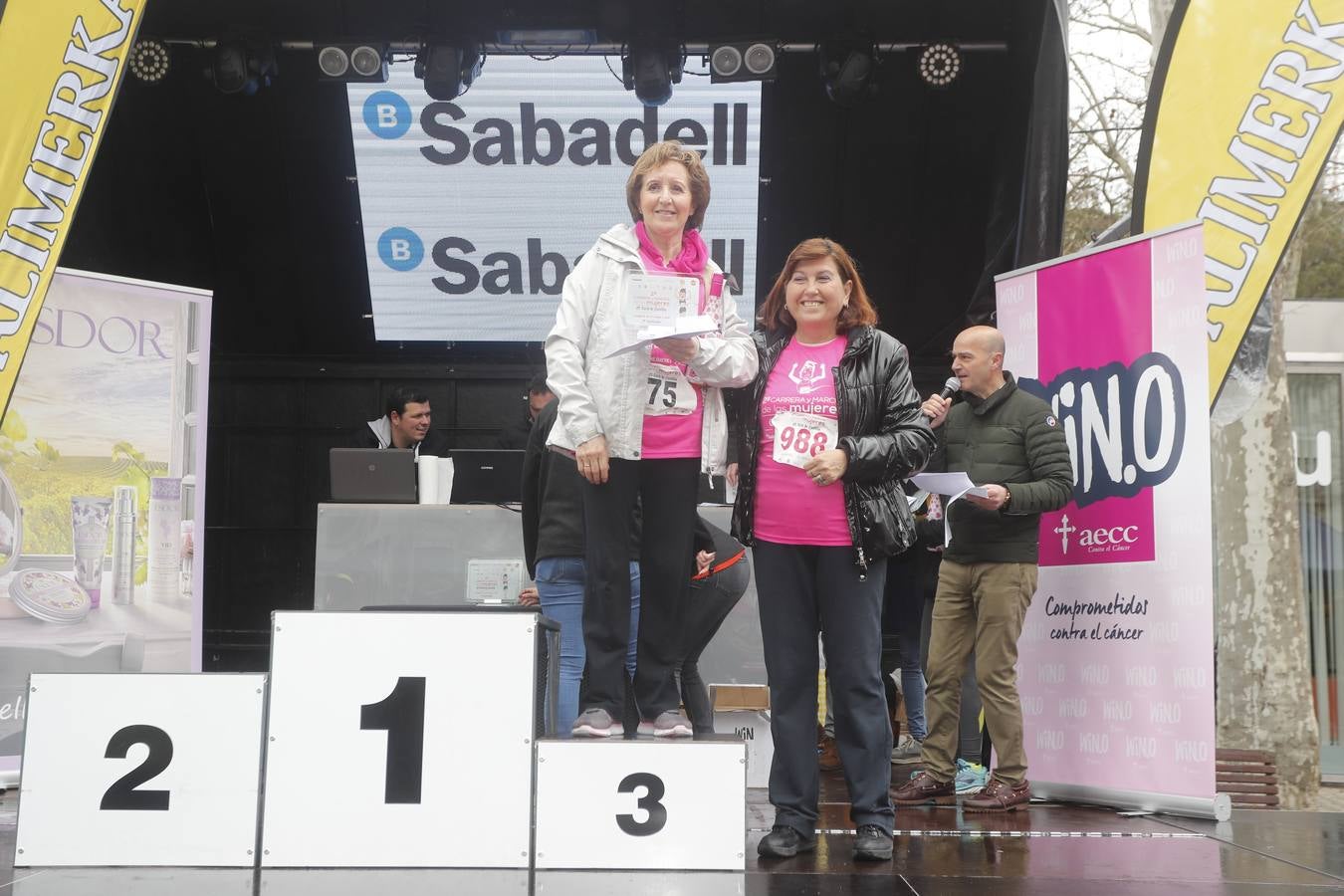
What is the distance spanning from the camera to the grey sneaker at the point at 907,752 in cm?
553

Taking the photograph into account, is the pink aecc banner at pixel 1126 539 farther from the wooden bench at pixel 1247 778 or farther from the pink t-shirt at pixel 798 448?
the pink t-shirt at pixel 798 448

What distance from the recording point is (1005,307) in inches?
193

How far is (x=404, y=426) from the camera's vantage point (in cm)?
692

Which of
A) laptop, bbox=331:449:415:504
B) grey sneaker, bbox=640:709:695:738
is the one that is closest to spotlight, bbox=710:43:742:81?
laptop, bbox=331:449:415:504

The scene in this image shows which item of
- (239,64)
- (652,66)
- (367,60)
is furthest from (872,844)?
(239,64)

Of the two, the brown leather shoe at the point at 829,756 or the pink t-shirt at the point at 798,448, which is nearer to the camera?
the pink t-shirt at the point at 798,448

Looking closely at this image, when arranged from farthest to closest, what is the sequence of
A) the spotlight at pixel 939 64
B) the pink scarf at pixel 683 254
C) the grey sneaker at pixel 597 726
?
the spotlight at pixel 939 64, the pink scarf at pixel 683 254, the grey sneaker at pixel 597 726

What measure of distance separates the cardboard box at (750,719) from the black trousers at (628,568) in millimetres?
1686

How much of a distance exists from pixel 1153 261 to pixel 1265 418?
83.3 inches

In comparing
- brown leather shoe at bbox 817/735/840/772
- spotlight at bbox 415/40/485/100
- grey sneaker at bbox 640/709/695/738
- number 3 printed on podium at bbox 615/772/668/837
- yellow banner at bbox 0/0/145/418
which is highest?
spotlight at bbox 415/40/485/100

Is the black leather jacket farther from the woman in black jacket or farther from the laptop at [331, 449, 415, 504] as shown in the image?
the laptop at [331, 449, 415, 504]

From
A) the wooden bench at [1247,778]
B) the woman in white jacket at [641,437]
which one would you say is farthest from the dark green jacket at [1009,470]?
the wooden bench at [1247,778]

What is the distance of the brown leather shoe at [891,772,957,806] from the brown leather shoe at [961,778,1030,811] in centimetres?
10

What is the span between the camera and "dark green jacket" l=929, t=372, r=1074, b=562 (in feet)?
13.5
